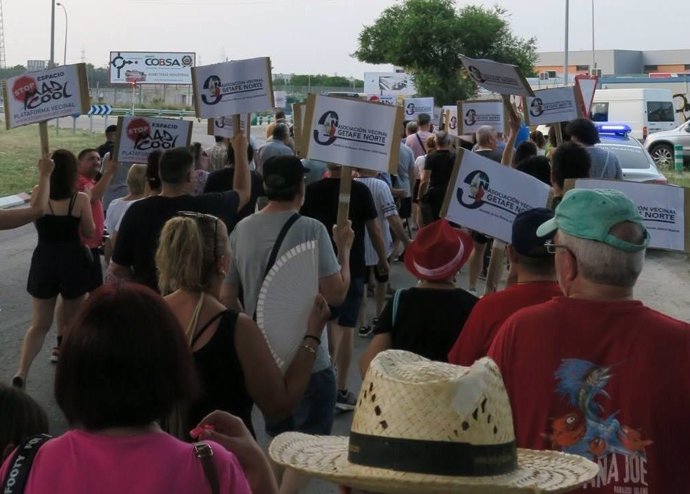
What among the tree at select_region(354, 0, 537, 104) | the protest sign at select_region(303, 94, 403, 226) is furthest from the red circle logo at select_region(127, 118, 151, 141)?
the tree at select_region(354, 0, 537, 104)

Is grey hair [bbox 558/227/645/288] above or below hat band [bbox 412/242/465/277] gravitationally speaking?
above

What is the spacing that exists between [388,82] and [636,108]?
16372 millimetres

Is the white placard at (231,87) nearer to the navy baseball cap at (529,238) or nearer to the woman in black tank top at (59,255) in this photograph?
the woman in black tank top at (59,255)

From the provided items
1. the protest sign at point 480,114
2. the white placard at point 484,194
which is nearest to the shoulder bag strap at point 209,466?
the white placard at point 484,194

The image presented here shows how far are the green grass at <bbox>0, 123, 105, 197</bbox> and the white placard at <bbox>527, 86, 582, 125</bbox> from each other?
18243mm

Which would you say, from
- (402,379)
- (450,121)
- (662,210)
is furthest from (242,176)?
(450,121)

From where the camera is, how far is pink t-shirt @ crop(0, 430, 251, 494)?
2408 millimetres

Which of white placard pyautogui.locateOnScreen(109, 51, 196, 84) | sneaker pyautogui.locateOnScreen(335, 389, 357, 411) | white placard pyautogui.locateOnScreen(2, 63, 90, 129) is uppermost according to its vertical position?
white placard pyautogui.locateOnScreen(109, 51, 196, 84)

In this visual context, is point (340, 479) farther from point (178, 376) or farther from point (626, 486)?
point (626, 486)

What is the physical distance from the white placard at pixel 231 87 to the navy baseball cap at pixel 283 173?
3.21 meters

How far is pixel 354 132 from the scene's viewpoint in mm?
6863

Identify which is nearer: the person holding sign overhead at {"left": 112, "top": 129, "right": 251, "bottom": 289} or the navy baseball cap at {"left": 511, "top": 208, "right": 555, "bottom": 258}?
the navy baseball cap at {"left": 511, "top": 208, "right": 555, "bottom": 258}

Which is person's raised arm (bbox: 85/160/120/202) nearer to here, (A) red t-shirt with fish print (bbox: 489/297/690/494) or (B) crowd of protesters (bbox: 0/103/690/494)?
(B) crowd of protesters (bbox: 0/103/690/494)

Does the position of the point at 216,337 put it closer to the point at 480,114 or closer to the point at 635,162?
the point at 480,114
